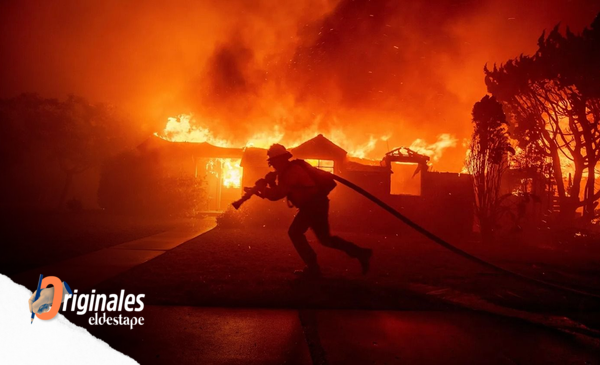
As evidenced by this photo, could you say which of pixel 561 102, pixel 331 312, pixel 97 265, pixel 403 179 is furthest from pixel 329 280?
pixel 403 179

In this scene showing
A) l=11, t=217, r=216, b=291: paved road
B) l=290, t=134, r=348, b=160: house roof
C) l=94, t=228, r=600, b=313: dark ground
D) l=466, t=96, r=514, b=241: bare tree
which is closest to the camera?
l=94, t=228, r=600, b=313: dark ground

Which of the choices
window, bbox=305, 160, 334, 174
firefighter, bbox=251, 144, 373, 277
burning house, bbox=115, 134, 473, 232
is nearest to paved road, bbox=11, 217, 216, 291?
firefighter, bbox=251, 144, 373, 277

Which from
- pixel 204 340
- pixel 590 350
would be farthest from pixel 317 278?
pixel 590 350

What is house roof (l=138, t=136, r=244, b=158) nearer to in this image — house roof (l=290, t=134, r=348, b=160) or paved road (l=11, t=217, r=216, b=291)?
house roof (l=290, t=134, r=348, b=160)

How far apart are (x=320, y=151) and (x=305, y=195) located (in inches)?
493

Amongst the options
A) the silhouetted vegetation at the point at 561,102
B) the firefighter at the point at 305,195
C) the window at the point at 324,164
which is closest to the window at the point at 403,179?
the silhouetted vegetation at the point at 561,102

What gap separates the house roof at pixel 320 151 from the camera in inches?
673

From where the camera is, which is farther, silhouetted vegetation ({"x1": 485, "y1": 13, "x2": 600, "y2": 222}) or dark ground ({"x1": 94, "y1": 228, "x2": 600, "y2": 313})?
silhouetted vegetation ({"x1": 485, "y1": 13, "x2": 600, "y2": 222})

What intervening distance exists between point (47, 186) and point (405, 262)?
99.6ft

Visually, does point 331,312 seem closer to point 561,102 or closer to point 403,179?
point 561,102

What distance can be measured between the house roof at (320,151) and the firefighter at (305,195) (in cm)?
1224

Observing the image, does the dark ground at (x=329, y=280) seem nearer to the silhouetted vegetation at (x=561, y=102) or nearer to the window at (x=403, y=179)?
the silhouetted vegetation at (x=561, y=102)

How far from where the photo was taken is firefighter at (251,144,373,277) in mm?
4734

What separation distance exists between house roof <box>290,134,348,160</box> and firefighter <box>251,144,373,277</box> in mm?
12235
